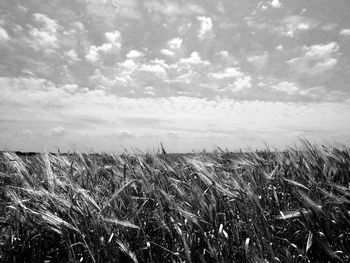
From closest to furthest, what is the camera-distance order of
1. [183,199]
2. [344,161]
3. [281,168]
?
[183,199], [344,161], [281,168]

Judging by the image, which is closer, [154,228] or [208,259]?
[208,259]

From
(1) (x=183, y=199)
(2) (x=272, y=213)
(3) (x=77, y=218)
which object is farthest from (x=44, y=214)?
(2) (x=272, y=213)

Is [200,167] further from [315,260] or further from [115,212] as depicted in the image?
[315,260]

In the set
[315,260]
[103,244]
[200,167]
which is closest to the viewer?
[103,244]

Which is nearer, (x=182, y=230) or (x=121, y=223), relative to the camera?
(x=121, y=223)

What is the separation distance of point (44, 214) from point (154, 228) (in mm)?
914

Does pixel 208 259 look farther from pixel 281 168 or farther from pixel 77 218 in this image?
pixel 281 168

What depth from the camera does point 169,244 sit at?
2508 mm

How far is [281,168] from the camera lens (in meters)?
4.04

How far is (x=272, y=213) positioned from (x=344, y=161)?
145 cm

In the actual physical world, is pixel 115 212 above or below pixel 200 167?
below

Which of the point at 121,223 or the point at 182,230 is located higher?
the point at 121,223

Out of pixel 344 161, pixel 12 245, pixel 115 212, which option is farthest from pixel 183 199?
pixel 344 161

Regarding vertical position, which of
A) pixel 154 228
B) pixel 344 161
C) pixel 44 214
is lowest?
pixel 154 228
